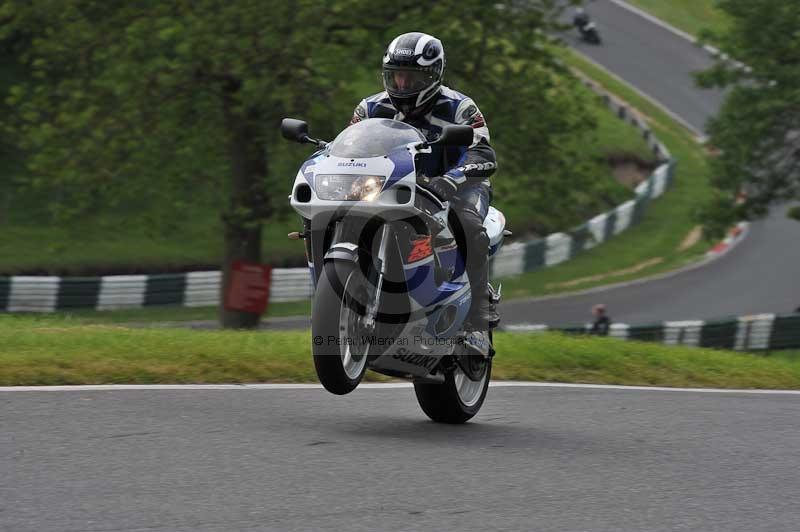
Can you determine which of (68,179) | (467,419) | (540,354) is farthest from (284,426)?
(68,179)

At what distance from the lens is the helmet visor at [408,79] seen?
7320 millimetres

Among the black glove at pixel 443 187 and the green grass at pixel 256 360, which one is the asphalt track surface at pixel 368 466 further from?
the black glove at pixel 443 187

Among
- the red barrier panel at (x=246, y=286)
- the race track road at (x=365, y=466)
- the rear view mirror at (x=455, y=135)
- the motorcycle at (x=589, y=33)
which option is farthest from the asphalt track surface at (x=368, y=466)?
the motorcycle at (x=589, y=33)

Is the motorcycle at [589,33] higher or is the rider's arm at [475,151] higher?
the rider's arm at [475,151]

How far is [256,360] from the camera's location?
892 centimetres

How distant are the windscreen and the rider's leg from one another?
60cm

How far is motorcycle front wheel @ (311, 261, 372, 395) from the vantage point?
252 inches

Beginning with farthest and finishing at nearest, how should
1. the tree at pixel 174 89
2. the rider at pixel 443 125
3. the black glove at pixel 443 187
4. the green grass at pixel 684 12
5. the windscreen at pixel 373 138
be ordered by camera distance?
the green grass at pixel 684 12 → the tree at pixel 174 89 → the rider at pixel 443 125 → the black glove at pixel 443 187 → the windscreen at pixel 373 138

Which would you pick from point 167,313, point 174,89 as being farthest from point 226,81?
point 167,313

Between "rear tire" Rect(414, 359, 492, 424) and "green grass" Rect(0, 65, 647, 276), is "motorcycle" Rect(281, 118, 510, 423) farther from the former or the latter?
"green grass" Rect(0, 65, 647, 276)

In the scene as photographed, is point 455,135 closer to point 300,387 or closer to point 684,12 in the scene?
point 300,387

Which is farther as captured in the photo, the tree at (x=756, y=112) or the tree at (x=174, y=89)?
the tree at (x=756, y=112)

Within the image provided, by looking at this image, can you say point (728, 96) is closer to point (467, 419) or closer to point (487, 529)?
point (467, 419)

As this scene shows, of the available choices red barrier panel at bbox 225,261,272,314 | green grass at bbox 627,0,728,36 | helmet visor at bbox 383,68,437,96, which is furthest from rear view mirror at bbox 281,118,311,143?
green grass at bbox 627,0,728,36
